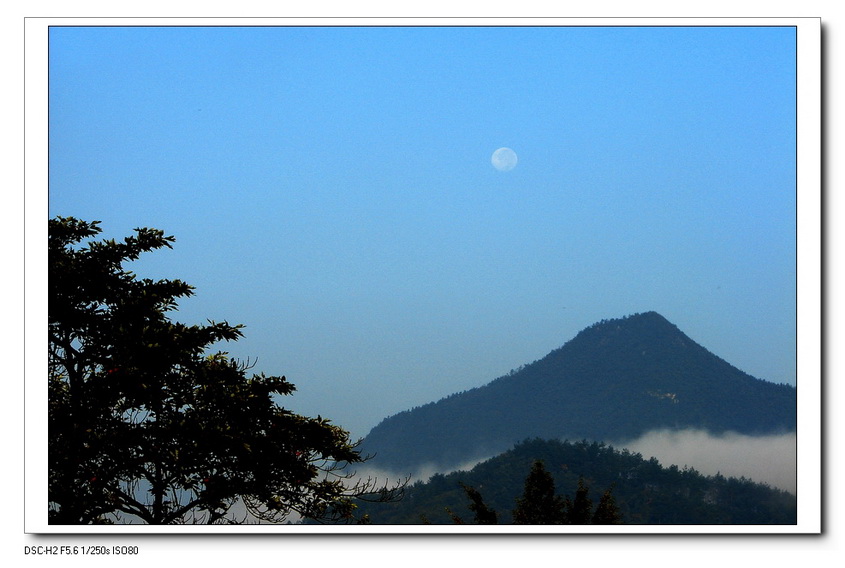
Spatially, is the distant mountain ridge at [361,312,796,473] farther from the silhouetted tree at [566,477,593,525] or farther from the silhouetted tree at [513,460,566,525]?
the silhouetted tree at [513,460,566,525]

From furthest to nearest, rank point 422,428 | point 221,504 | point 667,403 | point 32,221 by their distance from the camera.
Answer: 1. point 667,403
2. point 422,428
3. point 221,504
4. point 32,221

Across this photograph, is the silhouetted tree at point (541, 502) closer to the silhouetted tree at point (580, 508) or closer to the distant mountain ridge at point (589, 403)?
the silhouetted tree at point (580, 508)

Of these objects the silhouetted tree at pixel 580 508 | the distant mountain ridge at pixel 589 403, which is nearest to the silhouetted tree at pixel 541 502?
the silhouetted tree at pixel 580 508

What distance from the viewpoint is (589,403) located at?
26.8m

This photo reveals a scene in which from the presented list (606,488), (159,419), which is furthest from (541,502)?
(159,419)

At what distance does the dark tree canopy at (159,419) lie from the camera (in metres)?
8.31
